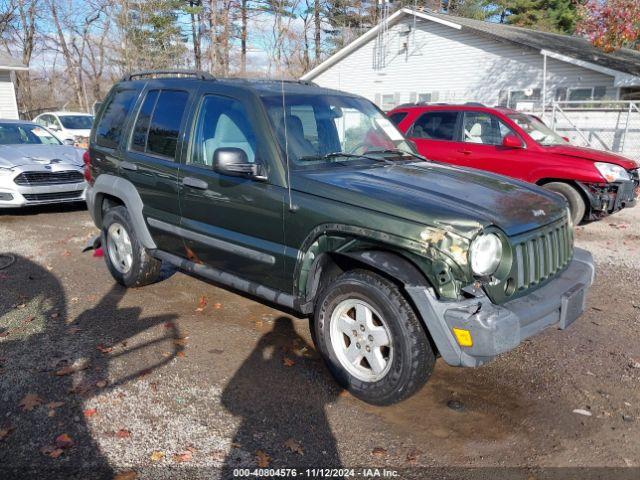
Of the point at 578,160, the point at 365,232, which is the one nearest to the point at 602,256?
the point at 578,160

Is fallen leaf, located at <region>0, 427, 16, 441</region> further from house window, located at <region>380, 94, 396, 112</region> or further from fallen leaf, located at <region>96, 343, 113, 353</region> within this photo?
house window, located at <region>380, 94, 396, 112</region>

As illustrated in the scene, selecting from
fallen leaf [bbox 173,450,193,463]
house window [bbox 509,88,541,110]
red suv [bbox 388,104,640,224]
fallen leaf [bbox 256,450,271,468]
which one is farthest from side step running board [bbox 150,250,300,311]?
house window [bbox 509,88,541,110]

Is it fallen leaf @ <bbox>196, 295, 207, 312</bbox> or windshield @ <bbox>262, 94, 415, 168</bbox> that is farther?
fallen leaf @ <bbox>196, 295, 207, 312</bbox>

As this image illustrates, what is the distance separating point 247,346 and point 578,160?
6098mm

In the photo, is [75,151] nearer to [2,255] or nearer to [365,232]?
[2,255]

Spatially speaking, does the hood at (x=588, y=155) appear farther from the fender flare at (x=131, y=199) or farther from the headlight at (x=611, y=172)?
the fender flare at (x=131, y=199)

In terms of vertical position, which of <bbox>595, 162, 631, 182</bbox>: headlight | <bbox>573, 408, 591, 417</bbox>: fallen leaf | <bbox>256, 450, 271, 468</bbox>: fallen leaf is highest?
<bbox>595, 162, 631, 182</bbox>: headlight

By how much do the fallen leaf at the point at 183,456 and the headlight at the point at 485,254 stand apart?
1878 mm

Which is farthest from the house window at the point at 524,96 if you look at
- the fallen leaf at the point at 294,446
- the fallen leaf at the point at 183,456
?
the fallen leaf at the point at 183,456

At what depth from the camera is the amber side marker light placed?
112 inches

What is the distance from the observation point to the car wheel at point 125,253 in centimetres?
515

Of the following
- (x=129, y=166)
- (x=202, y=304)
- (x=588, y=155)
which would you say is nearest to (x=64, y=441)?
(x=202, y=304)

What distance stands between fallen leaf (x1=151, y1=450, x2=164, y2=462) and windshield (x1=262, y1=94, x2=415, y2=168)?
1.99 metres

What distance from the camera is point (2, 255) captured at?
6637 mm
